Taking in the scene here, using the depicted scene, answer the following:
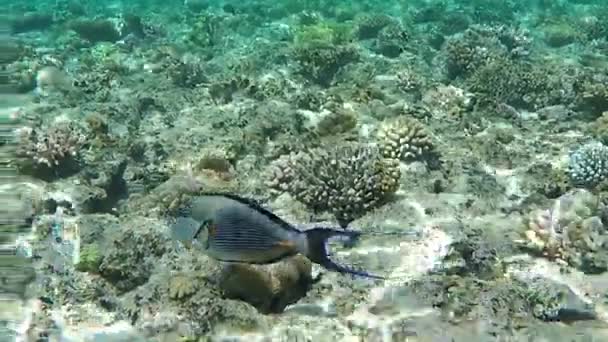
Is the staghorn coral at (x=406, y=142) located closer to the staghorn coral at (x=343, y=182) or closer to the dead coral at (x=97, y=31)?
the staghorn coral at (x=343, y=182)

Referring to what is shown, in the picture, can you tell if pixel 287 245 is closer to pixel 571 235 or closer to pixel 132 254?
pixel 132 254

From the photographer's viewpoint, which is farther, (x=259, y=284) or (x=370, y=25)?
(x=370, y=25)

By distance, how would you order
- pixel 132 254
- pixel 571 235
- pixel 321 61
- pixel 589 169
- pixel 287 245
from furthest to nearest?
pixel 321 61
pixel 589 169
pixel 571 235
pixel 132 254
pixel 287 245

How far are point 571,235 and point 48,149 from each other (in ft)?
23.4

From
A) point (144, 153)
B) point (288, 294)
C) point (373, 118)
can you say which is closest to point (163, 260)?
point (288, 294)

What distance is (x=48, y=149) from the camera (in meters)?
8.16

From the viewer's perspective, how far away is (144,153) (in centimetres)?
912

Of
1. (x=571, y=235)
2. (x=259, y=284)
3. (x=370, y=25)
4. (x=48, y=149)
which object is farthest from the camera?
(x=370, y=25)

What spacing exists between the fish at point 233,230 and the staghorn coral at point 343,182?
9.67 ft

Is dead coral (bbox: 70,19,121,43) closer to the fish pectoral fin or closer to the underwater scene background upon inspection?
the underwater scene background

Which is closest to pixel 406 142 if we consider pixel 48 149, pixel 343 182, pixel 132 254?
pixel 343 182

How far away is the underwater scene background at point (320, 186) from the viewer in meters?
5.12

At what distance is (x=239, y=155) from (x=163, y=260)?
2991mm

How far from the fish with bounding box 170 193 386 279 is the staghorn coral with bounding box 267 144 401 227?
295 centimetres
